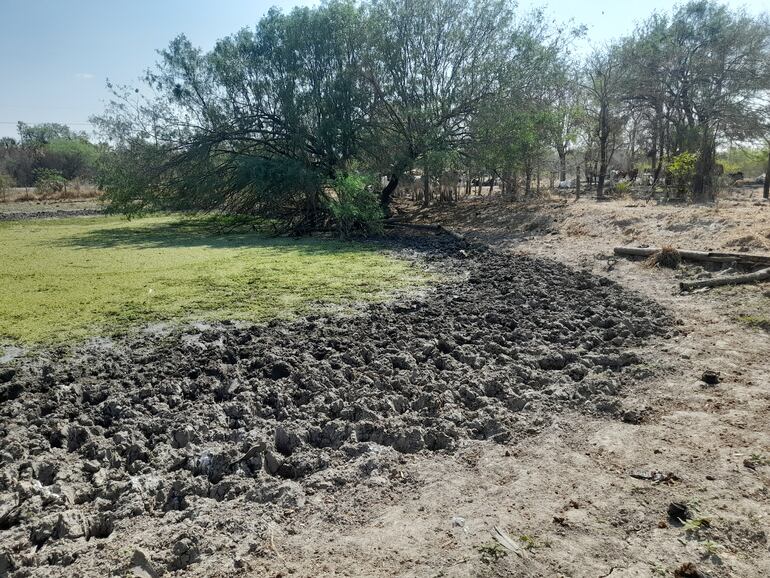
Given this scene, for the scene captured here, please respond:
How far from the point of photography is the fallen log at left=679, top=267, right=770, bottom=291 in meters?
7.55

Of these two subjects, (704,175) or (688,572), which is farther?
(704,175)

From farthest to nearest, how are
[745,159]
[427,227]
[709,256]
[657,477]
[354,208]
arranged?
[745,159] < [427,227] < [354,208] < [709,256] < [657,477]

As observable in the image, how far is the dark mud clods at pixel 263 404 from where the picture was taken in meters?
3.13

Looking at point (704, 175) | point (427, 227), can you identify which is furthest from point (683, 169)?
point (427, 227)

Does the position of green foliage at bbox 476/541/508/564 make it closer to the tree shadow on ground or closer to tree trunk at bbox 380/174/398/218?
the tree shadow on ground

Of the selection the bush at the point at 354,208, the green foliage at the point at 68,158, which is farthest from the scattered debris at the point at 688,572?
the green foliage at the point at 68,158

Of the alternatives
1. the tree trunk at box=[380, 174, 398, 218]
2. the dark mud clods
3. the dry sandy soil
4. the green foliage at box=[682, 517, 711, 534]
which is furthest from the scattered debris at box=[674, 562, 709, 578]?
the tree trunk at box=[380, 174, 398, 218]

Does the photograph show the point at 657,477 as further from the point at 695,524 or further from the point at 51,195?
the point at 51,195

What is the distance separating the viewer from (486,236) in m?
16.1

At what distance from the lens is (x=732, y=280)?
25.0 ft

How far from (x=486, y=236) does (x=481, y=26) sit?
7.19 metres

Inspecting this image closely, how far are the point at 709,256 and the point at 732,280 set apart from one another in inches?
64.4

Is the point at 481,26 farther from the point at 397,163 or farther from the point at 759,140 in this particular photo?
the point at 759,140

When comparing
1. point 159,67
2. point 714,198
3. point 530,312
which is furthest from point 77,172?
point 530,312
